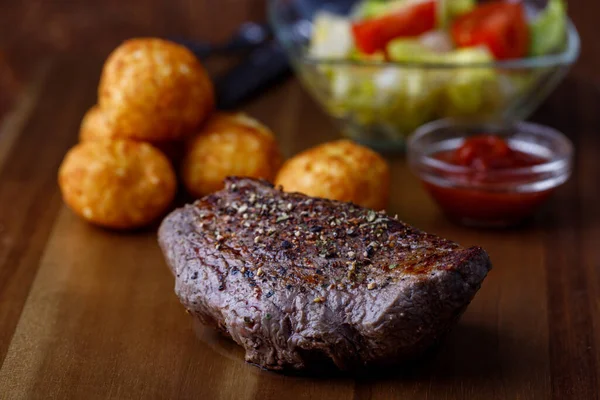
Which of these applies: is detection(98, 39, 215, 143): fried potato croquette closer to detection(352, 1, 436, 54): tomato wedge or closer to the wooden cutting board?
the wooden cutting board

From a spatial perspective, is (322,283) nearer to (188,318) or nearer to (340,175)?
(188,318)

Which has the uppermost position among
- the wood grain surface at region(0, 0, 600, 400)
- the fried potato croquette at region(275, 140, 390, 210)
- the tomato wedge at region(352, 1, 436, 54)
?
the tomato wedge at region(352, 1, 436, 54)

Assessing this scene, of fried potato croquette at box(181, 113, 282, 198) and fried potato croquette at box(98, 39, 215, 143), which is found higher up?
fried potato croquette at box(98, 39, 215, 143)

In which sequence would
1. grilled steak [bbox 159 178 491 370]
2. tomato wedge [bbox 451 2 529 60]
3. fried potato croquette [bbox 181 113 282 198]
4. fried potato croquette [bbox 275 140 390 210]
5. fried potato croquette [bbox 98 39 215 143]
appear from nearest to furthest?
grilled steak [bbox 159 178 491 370] < fried potato croquette [bbox 275 140 390 210] < fried potato croquette [bbox 98 39 215 143] < fried potato croquette [bbox 181 113 282 198] < tomato wedge [bbox 451 2 529 60]

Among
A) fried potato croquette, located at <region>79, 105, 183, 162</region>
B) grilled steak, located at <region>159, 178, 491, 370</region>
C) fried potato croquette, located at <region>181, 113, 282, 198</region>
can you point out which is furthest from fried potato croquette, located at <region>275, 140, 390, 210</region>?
fried potato croquette, located at <region>79, 105, 183, 162</region>

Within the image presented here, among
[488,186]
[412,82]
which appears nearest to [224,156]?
[412,82]

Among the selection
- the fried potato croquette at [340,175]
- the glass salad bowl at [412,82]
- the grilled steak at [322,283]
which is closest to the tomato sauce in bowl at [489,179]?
the fried potato croquette at [340,175]

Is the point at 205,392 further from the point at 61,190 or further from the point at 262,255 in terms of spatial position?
the point at 61,190
